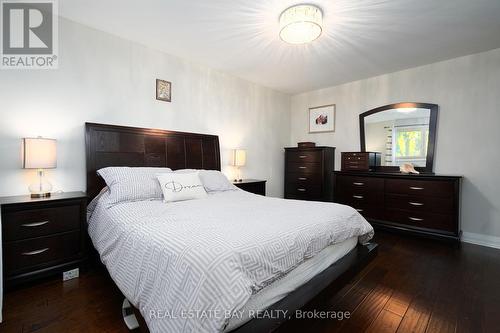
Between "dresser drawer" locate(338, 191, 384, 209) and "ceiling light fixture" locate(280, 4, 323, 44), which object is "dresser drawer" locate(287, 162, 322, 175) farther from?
"ceiling light fixture" locate(280, 4, 323, 44)

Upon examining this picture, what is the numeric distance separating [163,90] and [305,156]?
8.40ft

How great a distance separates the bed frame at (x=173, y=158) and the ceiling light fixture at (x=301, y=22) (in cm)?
181

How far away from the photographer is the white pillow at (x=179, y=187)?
221cm

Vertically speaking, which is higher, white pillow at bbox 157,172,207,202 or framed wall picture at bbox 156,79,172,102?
framed wall picture at bbox 156,79,172,102

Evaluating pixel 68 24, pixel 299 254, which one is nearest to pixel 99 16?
pixel 68 24

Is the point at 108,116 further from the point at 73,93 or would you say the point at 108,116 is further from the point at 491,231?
the point at 491,231

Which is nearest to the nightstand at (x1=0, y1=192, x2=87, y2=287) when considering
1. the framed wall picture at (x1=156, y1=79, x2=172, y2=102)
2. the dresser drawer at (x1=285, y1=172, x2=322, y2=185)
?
the framed wall picture at (x1=156, y1=79, x2=172, y2=102)

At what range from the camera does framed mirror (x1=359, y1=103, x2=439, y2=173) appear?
3.38 metres

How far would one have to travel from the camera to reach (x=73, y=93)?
2.40m

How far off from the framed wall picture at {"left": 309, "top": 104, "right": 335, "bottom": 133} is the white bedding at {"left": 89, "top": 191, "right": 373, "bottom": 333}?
278 cm

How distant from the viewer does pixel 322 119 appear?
14.8ft

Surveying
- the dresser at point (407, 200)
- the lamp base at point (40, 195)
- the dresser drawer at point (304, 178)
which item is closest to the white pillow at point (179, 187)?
the lamp base at point (40, 195)

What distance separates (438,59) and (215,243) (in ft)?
12.6

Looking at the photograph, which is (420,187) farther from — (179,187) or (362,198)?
(179,187)
